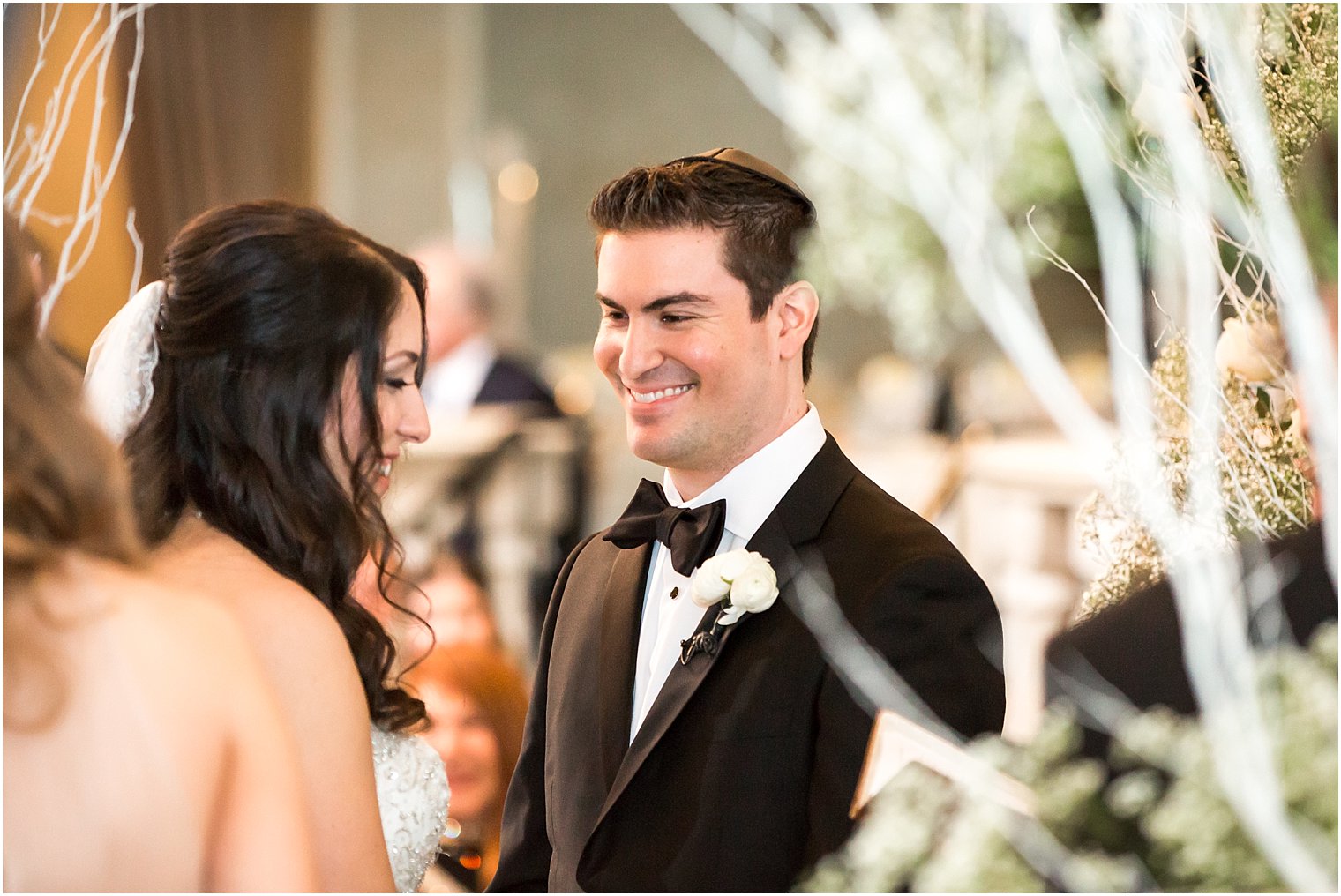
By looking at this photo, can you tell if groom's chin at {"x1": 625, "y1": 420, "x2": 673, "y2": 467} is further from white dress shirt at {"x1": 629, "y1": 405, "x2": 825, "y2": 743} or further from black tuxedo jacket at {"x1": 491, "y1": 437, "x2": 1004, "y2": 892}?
black tuxedo jacket at {"x1": 491, "y1": 437, "x2": 1004, "y2": 892}

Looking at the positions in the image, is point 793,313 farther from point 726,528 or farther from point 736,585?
point 736,585

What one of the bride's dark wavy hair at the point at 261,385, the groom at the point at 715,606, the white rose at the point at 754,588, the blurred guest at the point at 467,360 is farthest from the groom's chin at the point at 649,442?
the blurred guest at the point at 467,360

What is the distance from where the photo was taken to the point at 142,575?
50.7 inches

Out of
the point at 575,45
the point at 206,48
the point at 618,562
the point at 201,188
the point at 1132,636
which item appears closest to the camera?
the point at 1132,636

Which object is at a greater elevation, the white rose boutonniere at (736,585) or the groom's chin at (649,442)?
the groom's chin at (649,442)

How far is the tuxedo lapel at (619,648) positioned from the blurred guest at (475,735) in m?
1.30

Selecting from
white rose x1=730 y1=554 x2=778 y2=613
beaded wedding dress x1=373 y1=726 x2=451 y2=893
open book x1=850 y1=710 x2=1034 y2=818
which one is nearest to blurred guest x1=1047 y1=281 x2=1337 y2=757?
open book x1=850 y1=710 x2=1034 y2=818

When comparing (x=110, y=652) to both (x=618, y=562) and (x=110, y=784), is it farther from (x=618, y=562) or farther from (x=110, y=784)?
(x=618, y=562)

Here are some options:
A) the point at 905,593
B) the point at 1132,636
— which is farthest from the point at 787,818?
the point at 1132,636

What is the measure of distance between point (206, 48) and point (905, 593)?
5.35m

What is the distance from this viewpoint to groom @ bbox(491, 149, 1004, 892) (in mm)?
1843

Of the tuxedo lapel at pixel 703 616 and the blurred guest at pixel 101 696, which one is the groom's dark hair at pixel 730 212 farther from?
the blurred guest at pixel 101 696

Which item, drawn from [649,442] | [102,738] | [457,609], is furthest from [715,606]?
[457,609]

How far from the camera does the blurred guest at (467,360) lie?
7117 millimetres
